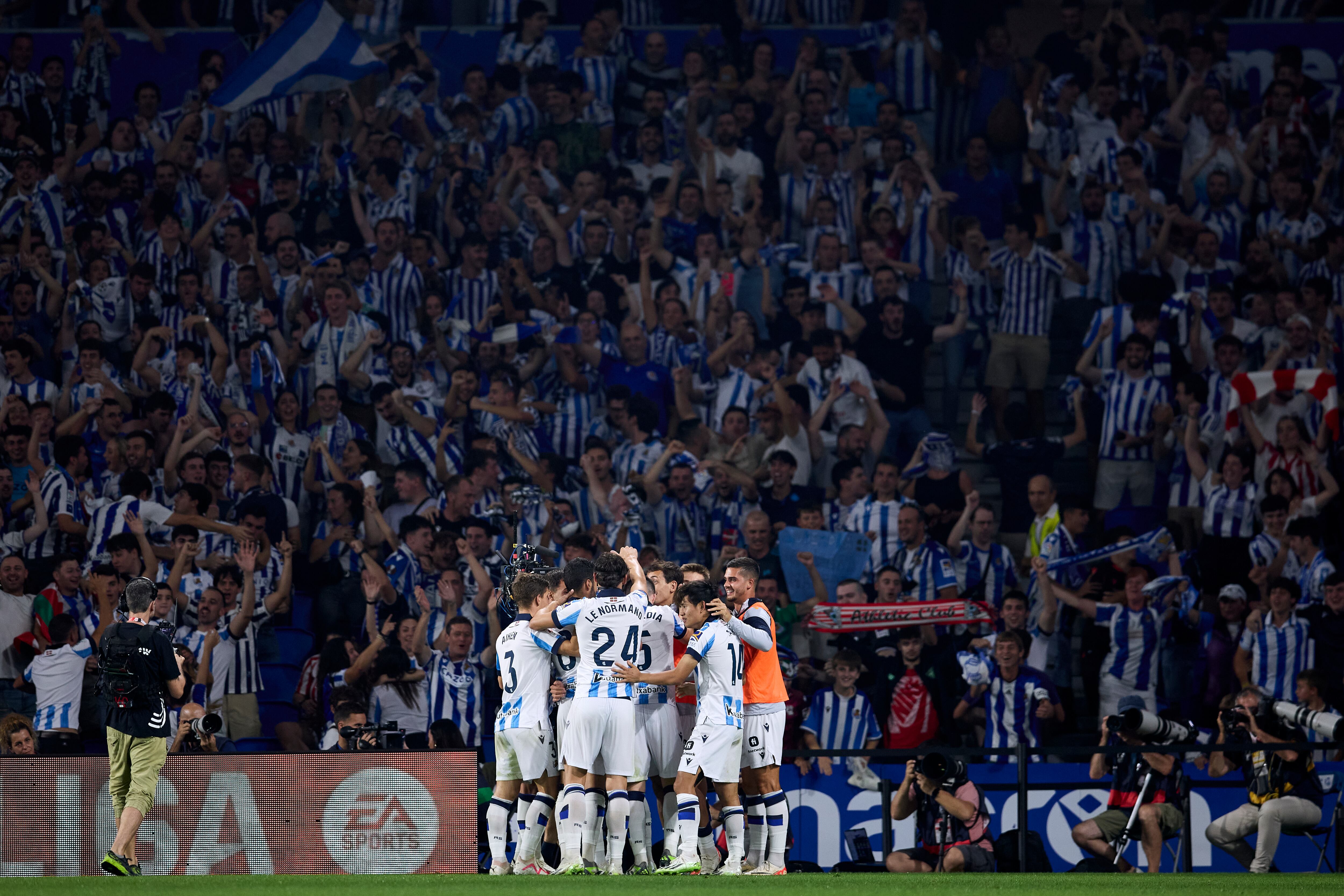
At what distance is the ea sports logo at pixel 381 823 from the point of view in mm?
11555

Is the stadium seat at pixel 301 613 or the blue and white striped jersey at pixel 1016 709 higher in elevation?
the stadium seat at pixel 301 613

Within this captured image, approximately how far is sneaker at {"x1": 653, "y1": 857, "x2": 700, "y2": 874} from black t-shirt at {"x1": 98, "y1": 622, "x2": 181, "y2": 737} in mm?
3312

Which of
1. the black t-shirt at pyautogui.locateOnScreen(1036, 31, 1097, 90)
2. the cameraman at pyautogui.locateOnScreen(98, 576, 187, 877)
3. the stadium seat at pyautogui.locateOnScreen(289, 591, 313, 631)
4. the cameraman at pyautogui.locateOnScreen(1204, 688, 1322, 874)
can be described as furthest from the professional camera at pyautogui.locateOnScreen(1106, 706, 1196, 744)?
the black t-shirt at pyautogui.locateOnScreen(1036, 31, 1097, 90)

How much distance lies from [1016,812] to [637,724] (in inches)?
136

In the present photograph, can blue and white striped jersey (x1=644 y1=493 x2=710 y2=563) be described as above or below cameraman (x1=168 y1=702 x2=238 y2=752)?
above

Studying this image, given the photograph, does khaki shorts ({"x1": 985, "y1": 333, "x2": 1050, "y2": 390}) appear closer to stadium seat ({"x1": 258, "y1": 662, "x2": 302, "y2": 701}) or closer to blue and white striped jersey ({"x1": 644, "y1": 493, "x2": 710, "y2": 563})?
blue and white striped jersey ({"x1": 644, "y1": 493, "x2": 710, "y2": 563})

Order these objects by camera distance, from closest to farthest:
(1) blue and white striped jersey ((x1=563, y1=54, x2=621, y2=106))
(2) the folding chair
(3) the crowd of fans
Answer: (2) the folding chair
(3) the crowd of fans
(1) blue and white striped jersey ((x1=563, y1=54, x2=621, y2=106))

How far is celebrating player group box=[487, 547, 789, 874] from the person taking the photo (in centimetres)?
1062

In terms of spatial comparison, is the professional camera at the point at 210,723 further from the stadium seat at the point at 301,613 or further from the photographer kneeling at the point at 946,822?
the photographer kneeling at the point at 946,822

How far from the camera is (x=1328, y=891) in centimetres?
941

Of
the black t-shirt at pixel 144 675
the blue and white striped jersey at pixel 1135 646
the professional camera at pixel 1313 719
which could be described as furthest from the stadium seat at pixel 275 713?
the professional camera at pixel 1313 719

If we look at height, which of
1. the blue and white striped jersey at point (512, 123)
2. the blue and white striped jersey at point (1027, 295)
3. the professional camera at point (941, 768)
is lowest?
the professional camera at point (941, 768)

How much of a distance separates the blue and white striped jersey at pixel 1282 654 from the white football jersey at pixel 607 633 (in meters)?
6.14

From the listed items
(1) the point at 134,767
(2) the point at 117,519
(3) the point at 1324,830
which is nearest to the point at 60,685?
(2) the point at 117,519
